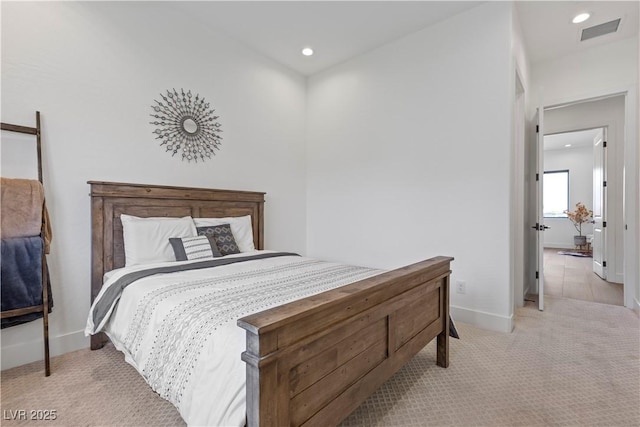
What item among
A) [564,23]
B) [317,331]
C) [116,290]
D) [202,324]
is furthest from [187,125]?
[564,23]

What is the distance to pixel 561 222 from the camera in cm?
834

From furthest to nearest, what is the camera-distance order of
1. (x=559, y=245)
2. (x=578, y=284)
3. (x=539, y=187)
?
(x=559, y=245) < (x=578, y=284) < (x=539, y=187)

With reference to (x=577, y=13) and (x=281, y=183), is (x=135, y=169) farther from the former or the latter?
(x=577, y=13)

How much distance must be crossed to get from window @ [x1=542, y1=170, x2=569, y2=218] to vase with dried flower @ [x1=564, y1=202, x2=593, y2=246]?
16.6 inches

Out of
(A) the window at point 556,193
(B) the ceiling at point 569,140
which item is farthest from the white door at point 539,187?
(A) the window at point 556,193

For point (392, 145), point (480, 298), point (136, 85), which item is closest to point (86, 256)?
point (136, 85)

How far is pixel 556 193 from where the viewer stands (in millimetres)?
8539

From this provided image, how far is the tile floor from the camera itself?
3744 millimetres

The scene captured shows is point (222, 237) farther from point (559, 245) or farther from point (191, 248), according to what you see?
point (559, 245)

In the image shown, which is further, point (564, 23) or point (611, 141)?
point (611, 141)

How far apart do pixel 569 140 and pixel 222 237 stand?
28.6ft

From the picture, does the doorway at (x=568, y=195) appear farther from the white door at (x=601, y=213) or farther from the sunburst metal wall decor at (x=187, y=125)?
the sunburst metal wall decor at (x=187, y=125)

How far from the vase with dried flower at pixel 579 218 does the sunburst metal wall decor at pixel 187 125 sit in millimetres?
8641

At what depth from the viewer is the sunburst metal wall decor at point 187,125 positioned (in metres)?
2.93
